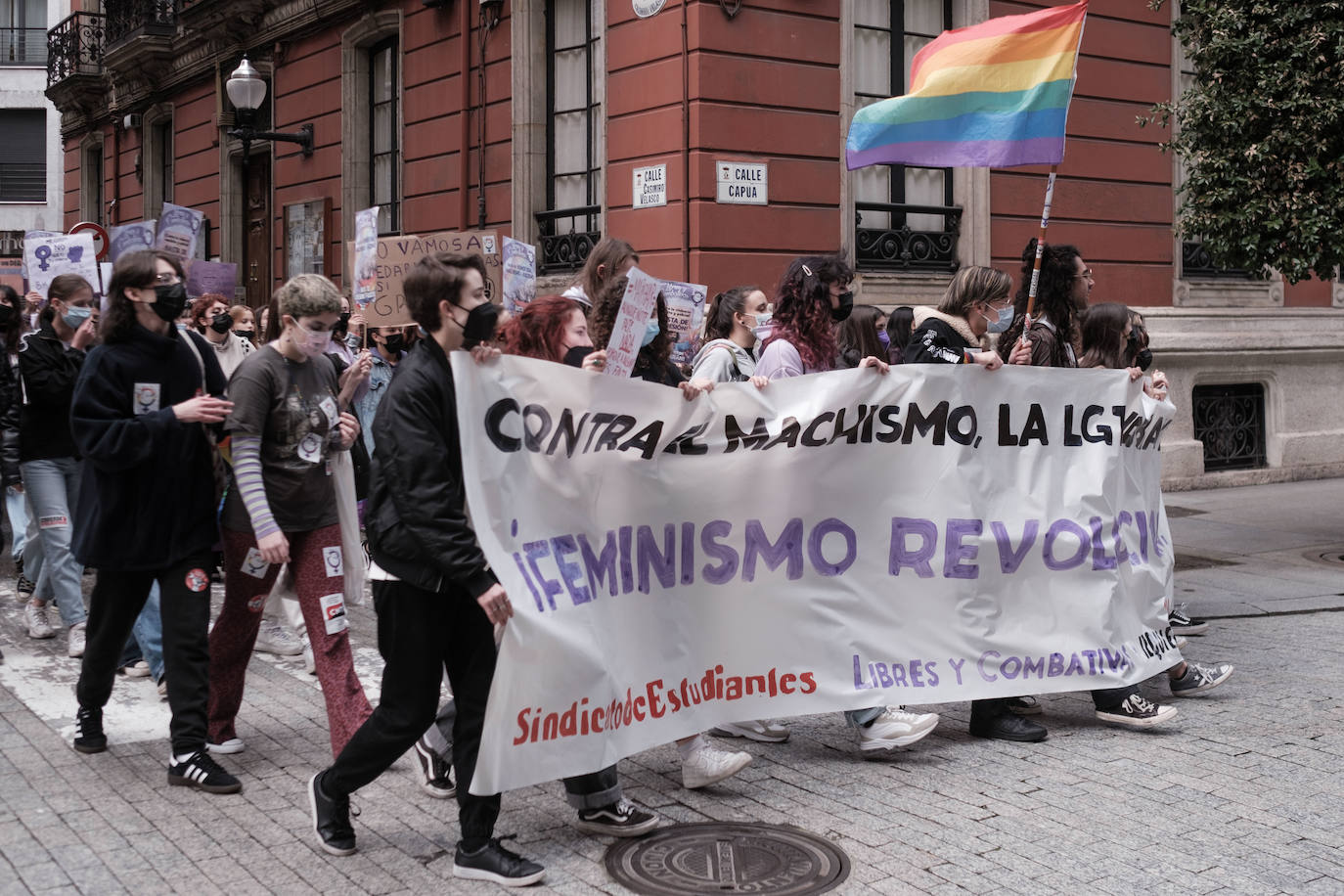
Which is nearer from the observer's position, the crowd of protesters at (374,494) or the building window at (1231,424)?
the crowd of protesters at (374,494)

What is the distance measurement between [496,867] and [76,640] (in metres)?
4.21

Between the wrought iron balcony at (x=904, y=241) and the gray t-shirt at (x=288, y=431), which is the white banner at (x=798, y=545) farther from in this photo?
the wrought iron balcony at (x=904, y=241)

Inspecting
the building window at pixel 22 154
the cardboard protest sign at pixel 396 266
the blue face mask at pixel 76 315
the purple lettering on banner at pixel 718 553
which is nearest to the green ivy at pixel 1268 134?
the cardboard protest sign at pixel 396 266

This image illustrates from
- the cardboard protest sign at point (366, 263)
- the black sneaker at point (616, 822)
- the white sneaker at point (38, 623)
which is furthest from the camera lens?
the cardboard protest sign at point (366, 263)

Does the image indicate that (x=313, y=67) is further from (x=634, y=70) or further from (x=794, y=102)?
(x=794, y=102)

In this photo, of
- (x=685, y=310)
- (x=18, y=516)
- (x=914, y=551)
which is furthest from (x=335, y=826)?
(x=18, y=516)

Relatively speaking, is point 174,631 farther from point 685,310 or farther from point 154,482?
point 685,310

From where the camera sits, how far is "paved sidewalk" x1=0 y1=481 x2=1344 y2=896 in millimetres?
4258

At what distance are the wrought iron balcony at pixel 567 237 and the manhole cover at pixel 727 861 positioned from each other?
32.3 ft

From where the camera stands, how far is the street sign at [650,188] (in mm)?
12805

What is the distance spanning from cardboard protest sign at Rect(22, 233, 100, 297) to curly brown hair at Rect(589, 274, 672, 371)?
21.3 ft

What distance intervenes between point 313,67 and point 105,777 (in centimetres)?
1535

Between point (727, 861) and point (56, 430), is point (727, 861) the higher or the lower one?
the lower one

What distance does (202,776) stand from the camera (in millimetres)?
5090
